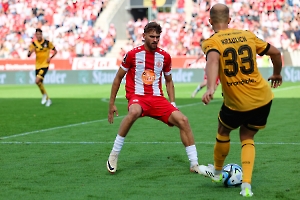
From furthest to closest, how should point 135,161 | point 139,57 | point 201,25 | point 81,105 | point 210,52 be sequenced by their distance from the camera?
1. point 201,25
2. point 81,105
3. point 135,161
4. point 139,57
5. point 210,52

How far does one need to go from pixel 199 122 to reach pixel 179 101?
616 centimetres

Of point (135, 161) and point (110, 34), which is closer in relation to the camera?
point (135, 161)

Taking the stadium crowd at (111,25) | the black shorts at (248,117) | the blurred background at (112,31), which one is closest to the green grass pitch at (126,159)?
the black shorts at (248,117)

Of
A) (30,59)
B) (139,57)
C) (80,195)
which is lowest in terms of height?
(30,59)

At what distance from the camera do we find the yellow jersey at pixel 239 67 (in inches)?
243

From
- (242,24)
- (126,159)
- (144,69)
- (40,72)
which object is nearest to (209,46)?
(144,69)

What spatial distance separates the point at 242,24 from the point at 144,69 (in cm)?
2558

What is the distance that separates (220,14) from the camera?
6.16m

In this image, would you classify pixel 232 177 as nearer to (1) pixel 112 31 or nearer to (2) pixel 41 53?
(2) pixel 41 53

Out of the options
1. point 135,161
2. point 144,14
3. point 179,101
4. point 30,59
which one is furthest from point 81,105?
point 144,14

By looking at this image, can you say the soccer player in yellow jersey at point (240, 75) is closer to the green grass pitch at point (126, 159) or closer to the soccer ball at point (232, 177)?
the soccer ball at point (232, 177)

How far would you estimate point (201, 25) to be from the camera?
34.4 meters

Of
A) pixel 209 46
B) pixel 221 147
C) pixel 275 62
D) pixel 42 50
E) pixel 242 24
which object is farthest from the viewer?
pixel 242 24

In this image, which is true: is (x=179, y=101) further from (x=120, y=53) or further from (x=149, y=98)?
(x=120, y=53)
